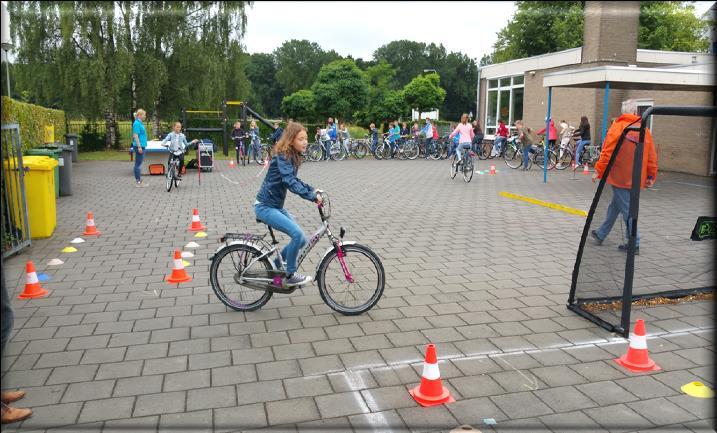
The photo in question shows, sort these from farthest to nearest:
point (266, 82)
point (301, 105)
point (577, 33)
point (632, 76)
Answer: point (266, 82) → point (301, 105) → point (577, 33) → point (632, 76)

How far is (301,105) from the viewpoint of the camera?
49.4m

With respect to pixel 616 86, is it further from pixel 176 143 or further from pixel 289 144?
pixel 289 144

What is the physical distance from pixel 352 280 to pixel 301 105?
4575cm

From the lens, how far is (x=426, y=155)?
25156mm

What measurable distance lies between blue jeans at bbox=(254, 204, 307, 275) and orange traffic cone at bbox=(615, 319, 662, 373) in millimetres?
2693

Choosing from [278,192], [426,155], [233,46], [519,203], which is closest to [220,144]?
[233,46]

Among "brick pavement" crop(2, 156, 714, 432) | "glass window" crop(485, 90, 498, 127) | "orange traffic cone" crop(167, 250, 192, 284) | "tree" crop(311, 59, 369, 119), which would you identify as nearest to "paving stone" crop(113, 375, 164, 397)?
"brick pavement" crop(2, 156, 714, 432)

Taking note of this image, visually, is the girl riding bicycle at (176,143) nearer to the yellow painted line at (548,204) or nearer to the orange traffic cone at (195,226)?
the orange traffic cone at (195,226)

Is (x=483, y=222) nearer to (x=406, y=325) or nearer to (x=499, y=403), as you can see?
(x=406, y=325)

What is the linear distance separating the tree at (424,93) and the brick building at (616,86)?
1112 centimetres

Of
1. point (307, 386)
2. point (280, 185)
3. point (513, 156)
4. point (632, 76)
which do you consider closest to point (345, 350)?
point (307, 386)

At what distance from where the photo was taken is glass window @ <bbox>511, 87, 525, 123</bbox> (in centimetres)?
2722

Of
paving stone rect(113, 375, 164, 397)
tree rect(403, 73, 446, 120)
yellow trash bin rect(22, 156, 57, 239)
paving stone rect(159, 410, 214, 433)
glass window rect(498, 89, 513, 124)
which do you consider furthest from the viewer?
tree rect(403, 73, 446, 120)

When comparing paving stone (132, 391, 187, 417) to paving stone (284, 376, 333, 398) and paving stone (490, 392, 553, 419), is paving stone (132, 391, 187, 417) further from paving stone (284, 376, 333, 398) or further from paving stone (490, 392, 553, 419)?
paving stone (490, 392, 553, 419)
